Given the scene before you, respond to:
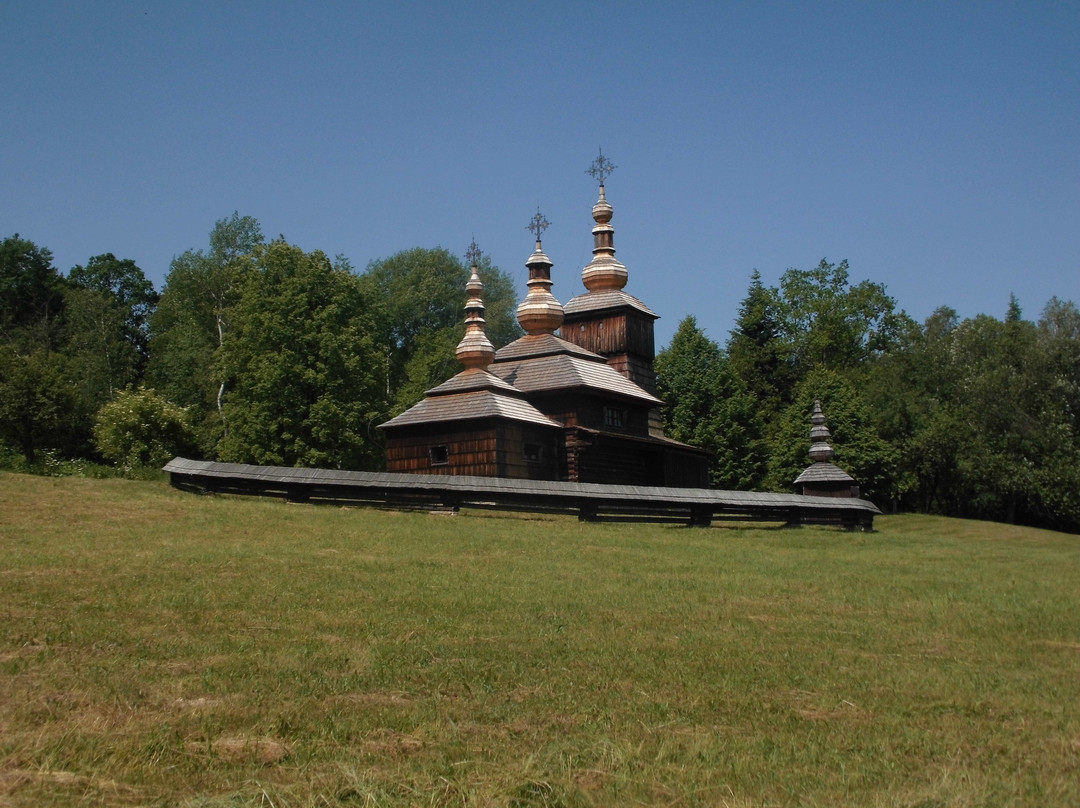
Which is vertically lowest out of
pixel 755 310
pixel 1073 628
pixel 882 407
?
pixel 1073 628

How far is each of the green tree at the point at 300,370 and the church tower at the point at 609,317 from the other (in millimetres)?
9394

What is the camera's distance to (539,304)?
42188 millimetres

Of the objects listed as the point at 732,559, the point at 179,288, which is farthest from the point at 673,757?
the point at 179,288

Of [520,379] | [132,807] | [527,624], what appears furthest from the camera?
[520,379]

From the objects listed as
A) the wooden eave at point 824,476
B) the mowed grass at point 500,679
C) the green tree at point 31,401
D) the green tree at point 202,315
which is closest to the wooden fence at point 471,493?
the mowed grass at point 500,679

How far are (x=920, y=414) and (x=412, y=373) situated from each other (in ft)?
87.8

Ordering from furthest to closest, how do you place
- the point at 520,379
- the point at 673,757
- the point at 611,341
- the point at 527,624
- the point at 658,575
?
the point at 611,341 < the point at 520,379 < the point at 658,575 < the point at 527,624 < the point at 673,757

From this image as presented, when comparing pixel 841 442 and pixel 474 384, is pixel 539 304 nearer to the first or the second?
pixel 474 384

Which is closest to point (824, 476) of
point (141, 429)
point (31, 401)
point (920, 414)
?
point (920, 414)

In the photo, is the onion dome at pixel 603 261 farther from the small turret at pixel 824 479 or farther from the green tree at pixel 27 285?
the green tree at pixel 27 285

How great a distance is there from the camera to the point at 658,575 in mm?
17656

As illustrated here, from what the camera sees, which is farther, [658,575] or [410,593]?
[658,575]

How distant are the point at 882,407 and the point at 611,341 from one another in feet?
62.0

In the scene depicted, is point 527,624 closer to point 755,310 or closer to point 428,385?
point 428,385
